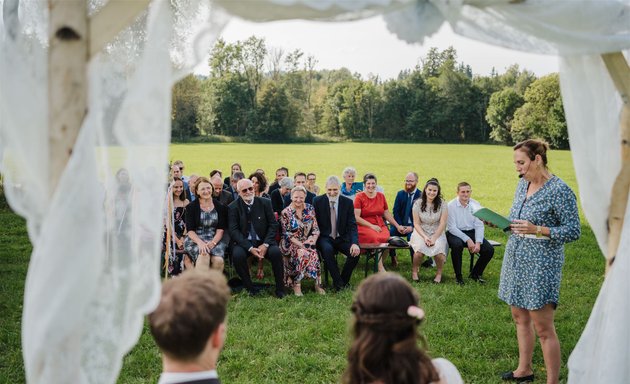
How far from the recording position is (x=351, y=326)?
92.7 inches

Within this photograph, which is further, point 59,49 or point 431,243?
point 431,243

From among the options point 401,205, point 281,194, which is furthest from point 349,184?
point 281,194

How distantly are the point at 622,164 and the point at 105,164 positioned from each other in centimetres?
296

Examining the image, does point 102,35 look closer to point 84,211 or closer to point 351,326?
point 84,211

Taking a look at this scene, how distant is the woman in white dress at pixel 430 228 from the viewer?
338 inches

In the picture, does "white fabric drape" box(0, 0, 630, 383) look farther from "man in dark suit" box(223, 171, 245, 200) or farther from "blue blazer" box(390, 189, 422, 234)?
"man in dark suit" box(223, 171, 245, 200)

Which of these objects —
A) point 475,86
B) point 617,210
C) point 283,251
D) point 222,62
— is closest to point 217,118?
point 222,62

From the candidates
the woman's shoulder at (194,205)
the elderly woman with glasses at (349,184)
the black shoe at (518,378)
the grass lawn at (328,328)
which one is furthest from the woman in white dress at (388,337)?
the elderly woman with glasses at (349,184)

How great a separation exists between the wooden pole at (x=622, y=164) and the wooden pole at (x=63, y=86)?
2.95 metres

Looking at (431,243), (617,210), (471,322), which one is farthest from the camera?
(431,243)

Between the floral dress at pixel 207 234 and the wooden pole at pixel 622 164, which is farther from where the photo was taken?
the floral dress at pixel 207 234

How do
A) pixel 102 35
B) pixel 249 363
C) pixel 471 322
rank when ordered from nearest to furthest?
pixel 102 35 < pixel 249 363 < pixel 471 322

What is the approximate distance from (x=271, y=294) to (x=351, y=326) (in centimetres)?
561

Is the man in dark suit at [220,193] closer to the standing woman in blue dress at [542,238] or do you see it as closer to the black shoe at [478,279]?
the black shoe at [478,279]
